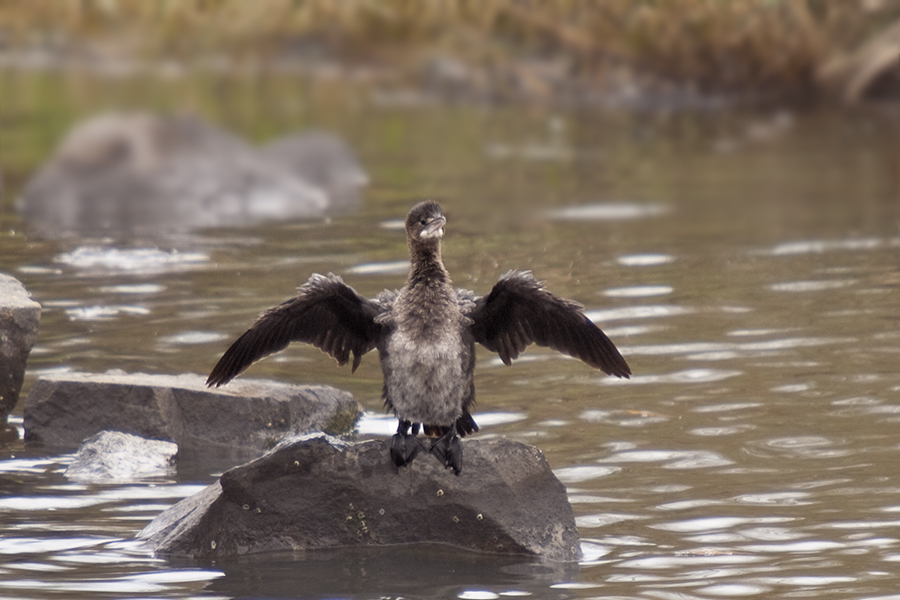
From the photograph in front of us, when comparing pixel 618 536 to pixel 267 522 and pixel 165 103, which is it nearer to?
pixel 267 522

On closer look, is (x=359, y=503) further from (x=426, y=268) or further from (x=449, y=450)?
(x=426, y=268)

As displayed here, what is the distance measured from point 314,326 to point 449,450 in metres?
0.75

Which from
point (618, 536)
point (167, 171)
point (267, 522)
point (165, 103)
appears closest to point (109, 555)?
point (267, 522)

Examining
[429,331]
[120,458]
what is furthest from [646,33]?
→ [429,331]

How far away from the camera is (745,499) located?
552 centimetres

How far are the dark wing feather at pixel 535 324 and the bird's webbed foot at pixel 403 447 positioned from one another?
1.58 ft

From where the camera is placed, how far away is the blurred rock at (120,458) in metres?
6.01

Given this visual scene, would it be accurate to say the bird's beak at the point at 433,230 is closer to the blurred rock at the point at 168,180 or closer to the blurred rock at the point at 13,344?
the blurred rock at the point at 13,344

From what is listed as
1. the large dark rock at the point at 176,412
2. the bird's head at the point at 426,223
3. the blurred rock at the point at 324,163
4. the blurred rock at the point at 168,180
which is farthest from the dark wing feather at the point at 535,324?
the blurred rock at the point at 324,163

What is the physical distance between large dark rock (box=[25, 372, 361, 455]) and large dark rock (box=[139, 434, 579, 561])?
1226mm

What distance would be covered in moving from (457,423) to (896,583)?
1653mm

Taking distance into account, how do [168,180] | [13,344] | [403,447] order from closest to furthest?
[403,447], [13,344], [168,180]

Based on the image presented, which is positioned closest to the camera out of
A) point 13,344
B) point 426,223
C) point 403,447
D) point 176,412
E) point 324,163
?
point 403,447

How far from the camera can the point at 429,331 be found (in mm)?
5109
